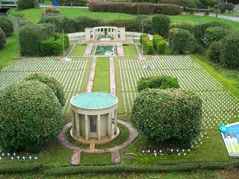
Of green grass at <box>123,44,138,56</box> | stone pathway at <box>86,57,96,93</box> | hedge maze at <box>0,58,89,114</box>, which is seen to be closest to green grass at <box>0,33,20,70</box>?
hedge maze at <box>0,58,89,114</box>

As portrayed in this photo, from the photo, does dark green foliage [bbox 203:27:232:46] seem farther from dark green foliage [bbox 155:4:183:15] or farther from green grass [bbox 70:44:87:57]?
dark green foliage [bbox 155:4:183:15]

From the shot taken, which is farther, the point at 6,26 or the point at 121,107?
the point at 6,26

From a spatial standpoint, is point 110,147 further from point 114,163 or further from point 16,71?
point 16,71

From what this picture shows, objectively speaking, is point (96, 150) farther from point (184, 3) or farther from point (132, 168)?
point (184, 3)

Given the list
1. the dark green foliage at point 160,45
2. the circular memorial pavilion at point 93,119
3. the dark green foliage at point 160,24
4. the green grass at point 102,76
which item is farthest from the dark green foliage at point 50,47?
the circular memorial pavilion at point 93,119

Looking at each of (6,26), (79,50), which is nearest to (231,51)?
(79,50)

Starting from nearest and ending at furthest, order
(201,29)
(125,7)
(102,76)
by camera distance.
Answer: (102,76) < (201,29) < (125,7)

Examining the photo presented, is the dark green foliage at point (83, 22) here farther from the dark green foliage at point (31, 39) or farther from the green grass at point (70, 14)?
the dark green foliage at point (31, 39)
